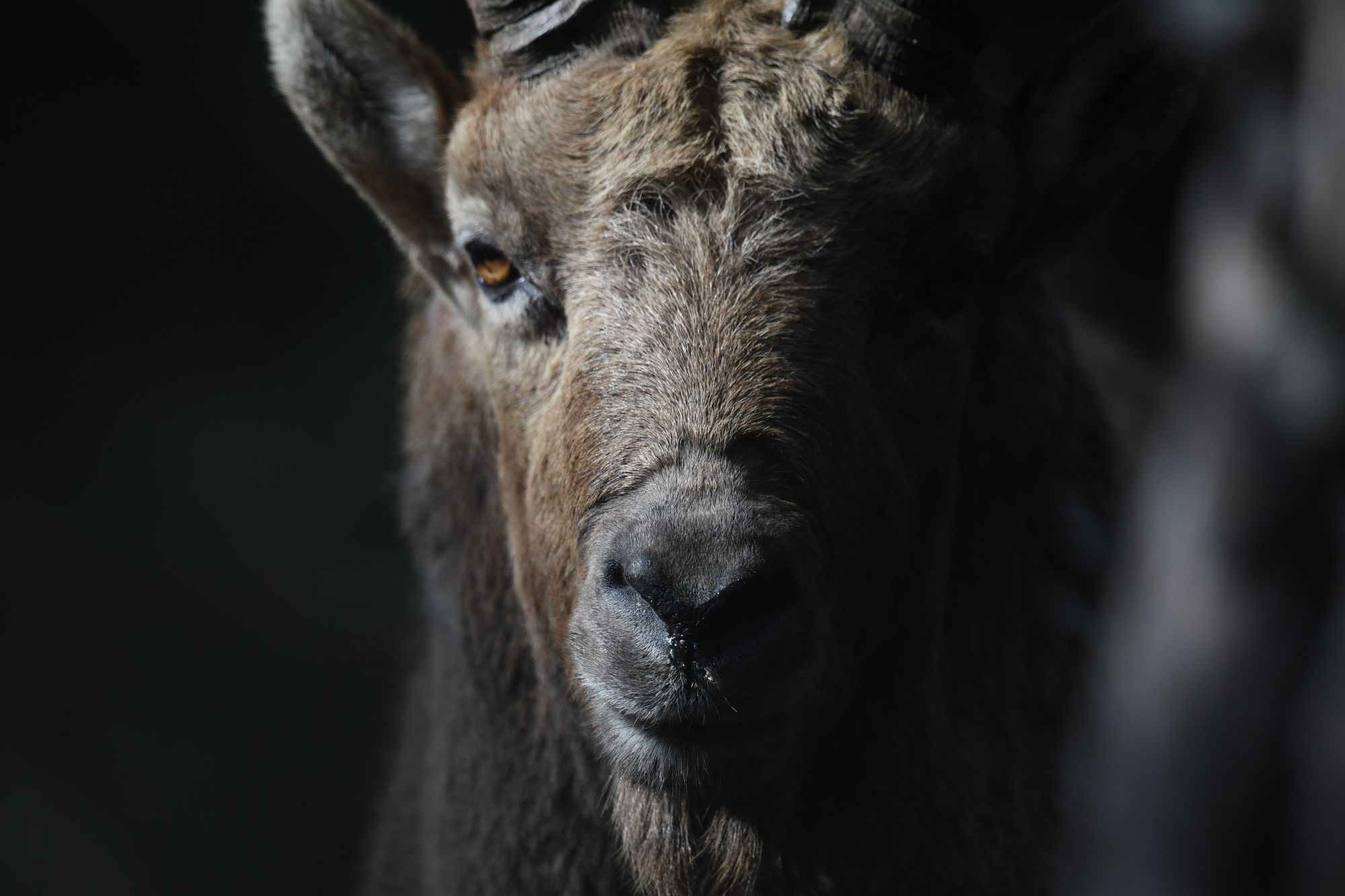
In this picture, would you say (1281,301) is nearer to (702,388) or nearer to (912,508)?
(702,388)

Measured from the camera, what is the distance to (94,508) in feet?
37.2

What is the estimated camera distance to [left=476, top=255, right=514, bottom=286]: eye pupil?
4254 millimetres

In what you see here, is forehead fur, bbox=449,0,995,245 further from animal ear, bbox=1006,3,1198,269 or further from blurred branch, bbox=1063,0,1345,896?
blurred branch, bbox=1063,0,1345,896

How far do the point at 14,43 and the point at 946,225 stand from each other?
31.7 ft

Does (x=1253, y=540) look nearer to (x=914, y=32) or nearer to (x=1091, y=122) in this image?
(x=914, y=32)

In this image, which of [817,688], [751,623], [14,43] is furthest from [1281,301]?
[14,43]

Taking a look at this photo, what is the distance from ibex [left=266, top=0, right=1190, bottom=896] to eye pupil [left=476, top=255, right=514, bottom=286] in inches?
0.5

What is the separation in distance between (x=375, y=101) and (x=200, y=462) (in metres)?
7.96

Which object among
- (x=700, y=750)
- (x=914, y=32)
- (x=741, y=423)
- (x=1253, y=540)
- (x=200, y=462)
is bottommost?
(x=200, y=462)

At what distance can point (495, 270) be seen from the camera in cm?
429

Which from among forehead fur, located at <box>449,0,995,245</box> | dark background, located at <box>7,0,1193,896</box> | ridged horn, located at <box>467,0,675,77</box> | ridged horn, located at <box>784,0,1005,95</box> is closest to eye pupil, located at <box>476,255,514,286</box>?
forehead fur, located at <box>449,0,995,245</box>

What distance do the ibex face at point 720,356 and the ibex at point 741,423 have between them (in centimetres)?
1

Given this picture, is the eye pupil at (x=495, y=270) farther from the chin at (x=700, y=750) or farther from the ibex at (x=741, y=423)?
the chin at (x=700, y=750)

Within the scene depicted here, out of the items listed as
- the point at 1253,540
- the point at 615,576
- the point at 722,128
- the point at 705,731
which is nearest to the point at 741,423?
the point at 615,576
